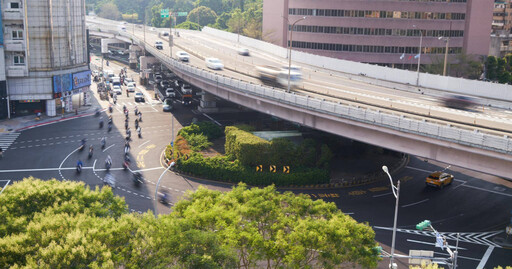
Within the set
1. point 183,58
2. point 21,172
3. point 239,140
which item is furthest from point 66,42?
point 239,140

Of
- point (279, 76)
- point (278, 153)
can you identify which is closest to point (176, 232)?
point (278, 153)

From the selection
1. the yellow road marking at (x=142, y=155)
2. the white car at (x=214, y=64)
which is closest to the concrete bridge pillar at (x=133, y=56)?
the white car at (x=214, y=64)

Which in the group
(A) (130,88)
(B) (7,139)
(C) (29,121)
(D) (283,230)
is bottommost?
(B) (7,139)

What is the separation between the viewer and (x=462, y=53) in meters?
106

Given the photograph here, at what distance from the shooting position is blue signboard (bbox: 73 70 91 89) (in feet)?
289

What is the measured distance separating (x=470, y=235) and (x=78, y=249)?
33.4 metres

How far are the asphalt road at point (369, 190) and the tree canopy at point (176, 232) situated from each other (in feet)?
38.6

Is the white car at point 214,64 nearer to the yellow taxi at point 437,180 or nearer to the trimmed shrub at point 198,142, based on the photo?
the trimmed shrub at point 198,142

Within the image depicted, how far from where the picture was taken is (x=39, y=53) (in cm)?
8206

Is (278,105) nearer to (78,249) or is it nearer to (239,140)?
(239,140)

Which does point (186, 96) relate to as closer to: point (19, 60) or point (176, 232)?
point (19, 60)

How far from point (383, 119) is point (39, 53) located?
2295 inches

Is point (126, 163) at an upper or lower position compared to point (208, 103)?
lower

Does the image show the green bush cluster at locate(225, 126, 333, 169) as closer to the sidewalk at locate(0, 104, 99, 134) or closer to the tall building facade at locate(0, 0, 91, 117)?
the sidewalk at locate(0, 104, 99, 134)
